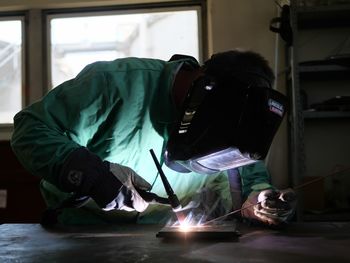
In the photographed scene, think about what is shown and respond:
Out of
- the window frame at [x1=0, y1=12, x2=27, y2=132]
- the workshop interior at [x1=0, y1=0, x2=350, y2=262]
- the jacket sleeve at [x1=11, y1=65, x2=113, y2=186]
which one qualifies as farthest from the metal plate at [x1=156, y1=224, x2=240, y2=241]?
the window frame at [x1=0, y1=12, x2=27, y2=132]

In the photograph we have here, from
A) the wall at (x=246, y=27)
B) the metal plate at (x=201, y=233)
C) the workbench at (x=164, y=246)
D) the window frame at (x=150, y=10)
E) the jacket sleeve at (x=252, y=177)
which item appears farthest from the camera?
the window frame at (x=150, y=10)

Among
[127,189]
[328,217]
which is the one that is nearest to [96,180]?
[127,189]

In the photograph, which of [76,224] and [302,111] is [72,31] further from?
[76,224]

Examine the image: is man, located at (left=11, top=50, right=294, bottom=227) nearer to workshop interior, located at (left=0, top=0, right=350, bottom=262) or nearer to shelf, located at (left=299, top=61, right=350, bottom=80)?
workshop interior, located at (left=0, top=0, right=350, bottom=262)

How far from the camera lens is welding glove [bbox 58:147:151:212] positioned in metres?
1.12

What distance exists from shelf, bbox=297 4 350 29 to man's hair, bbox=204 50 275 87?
136 centimetres

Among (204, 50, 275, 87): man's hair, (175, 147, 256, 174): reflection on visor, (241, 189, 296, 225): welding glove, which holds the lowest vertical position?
(241, 189, 296, 225): welding glove

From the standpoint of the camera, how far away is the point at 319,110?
2408mm

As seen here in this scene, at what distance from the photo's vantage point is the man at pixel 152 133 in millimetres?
1030

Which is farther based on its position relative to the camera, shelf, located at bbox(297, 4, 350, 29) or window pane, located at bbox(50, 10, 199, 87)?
window pane, located at bbox(50, 10, 199, 87)

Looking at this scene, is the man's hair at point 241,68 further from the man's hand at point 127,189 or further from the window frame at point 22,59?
the window frame at point 22,59

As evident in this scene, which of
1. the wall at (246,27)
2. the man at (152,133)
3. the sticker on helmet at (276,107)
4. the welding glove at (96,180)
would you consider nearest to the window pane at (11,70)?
the wall at (246,27)

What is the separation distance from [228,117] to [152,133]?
40 centimetres

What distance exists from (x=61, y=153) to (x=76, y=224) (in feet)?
1.13
